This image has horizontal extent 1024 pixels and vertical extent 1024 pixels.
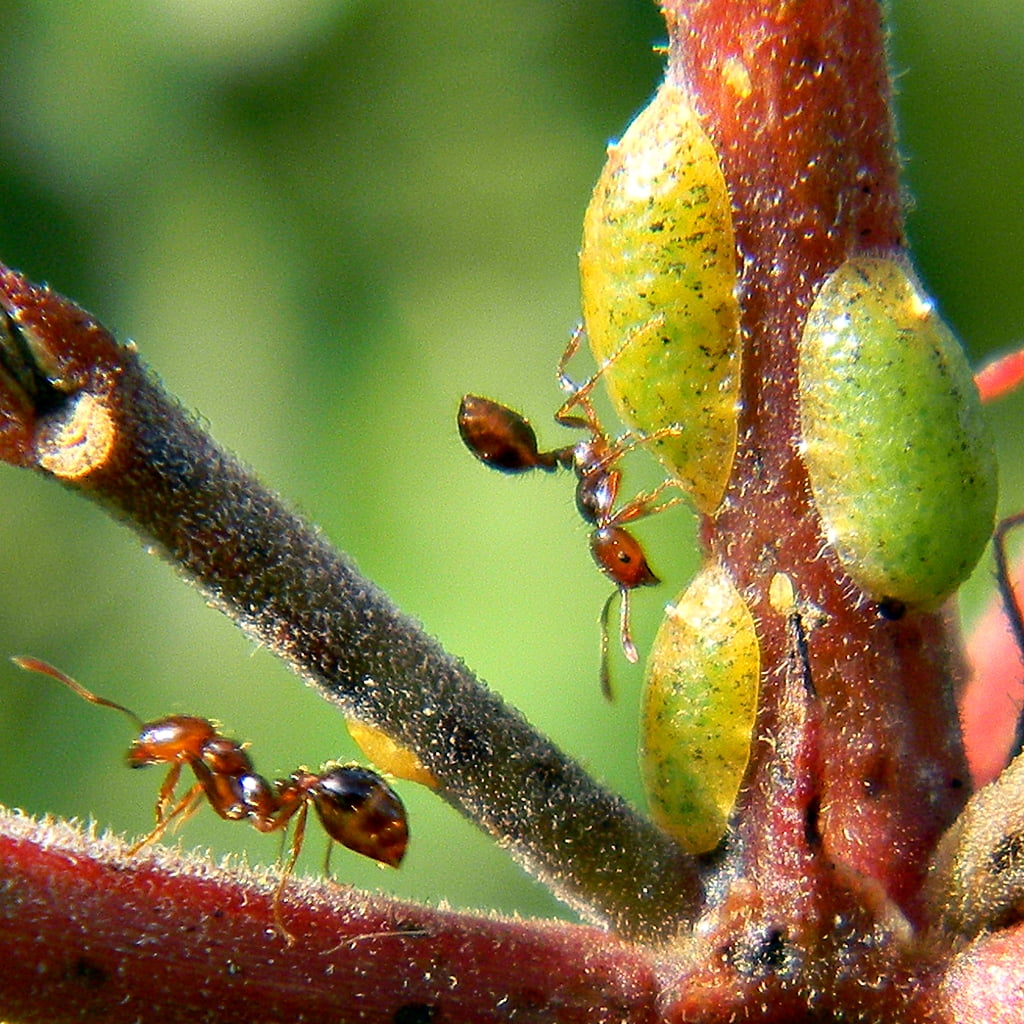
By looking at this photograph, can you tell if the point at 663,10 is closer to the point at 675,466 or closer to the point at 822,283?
the point at 822,283

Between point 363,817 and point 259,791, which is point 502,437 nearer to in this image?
point 259,791

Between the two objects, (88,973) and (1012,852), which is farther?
(1012,852)

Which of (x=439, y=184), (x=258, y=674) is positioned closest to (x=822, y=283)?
(x=258, y=674)

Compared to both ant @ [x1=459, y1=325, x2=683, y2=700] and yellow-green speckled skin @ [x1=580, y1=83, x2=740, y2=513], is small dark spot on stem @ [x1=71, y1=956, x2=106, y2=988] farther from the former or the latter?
ant @ [x1=459, y1=325, x2=683, y2=700]

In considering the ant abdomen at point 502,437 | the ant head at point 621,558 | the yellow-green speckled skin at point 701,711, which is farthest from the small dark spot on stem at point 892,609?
the ant abdomen at point 502,437

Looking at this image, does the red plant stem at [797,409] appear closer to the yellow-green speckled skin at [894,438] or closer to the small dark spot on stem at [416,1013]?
the yellow-green speckled skin at [894,438]

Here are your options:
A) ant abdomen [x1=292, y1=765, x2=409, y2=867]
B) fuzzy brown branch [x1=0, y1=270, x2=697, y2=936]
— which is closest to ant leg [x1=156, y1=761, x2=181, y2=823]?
ant abdomen [x1=292, y1=765, x2=409, y2=867]

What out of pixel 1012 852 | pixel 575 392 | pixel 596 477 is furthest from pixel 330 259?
pixel 1012 852

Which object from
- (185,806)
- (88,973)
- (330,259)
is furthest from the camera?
(330,259)

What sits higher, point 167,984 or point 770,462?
point 167,984
